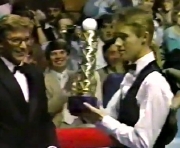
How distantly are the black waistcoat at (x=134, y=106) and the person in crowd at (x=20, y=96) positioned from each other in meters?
0.26

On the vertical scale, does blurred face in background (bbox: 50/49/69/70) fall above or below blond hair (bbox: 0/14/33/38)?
below

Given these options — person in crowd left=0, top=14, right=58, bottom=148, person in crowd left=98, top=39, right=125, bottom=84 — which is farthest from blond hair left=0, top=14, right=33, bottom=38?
person in crowd left=98, top=39, right=125, bottom=84

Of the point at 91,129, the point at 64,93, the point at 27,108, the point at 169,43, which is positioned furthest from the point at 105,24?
the point at 27,108

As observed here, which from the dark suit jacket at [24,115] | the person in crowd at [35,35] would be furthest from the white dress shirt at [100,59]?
the dark suit jacket at [24,115]

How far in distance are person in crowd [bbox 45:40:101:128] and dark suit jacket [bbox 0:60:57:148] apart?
0.72m

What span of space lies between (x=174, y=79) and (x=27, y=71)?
40 cm

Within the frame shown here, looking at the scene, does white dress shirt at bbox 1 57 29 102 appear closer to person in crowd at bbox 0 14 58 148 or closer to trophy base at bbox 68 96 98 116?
person in crowd at bbox 0 14 58 148

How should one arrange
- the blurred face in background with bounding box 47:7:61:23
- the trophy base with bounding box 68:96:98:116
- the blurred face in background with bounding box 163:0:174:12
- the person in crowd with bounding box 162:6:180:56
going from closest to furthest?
the trophy base with bounding box 68:96:98:116 → the person in crowd with bounding box 162:6:180:56 → the blurred face in background with bounding box 47:7:61:23 → the blurred face in background with bounding box 163:0:174:12

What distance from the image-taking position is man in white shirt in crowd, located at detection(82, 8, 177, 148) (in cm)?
130

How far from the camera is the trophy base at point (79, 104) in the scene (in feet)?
4.67

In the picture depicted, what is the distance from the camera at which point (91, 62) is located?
163 cm

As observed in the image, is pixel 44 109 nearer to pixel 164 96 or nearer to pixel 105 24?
pixel 164 96

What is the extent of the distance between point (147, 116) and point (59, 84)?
45.1 inches

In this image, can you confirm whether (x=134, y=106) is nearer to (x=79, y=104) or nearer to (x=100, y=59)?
(x=79, y=104)
